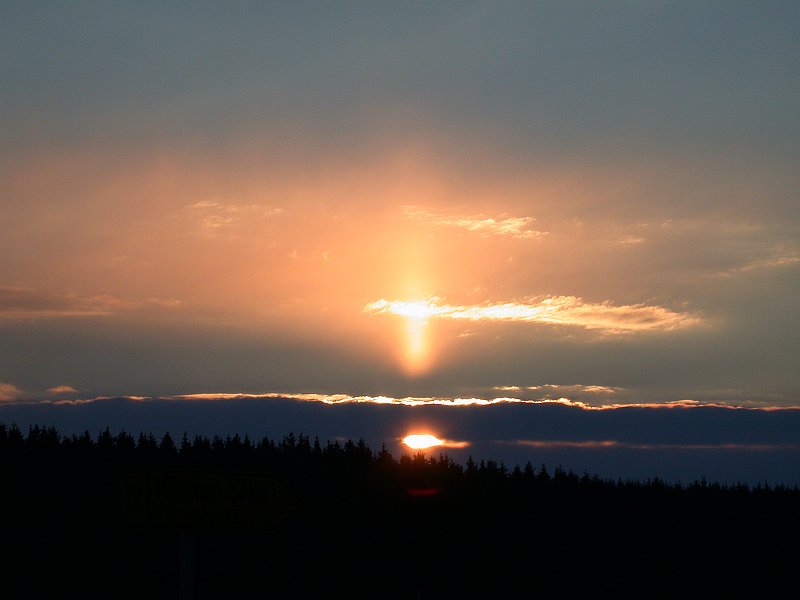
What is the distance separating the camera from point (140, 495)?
40.2 ft

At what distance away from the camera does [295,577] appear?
61.8m

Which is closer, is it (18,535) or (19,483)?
(18,535)

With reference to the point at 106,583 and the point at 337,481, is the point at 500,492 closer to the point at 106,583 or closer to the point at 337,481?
the point at 337,481

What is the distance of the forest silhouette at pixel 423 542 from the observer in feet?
197

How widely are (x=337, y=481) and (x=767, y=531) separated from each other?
54.2m

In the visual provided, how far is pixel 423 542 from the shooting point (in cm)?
7531

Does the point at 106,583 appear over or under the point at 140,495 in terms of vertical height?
under

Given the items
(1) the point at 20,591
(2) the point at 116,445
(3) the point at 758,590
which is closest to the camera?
(1) the point at 20,591

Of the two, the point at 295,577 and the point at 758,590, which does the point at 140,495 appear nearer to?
the point at 295,577

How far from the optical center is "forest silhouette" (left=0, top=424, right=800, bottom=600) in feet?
197

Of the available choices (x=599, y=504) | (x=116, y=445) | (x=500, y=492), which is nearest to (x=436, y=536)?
(x=599, y=504)

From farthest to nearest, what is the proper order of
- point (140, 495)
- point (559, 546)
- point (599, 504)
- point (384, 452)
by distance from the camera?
point (384, 452)
point (599, 504)
point (559, 546)
point (140, 495)

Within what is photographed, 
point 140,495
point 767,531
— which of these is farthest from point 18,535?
point 140,495

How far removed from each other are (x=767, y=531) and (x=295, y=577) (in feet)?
139
